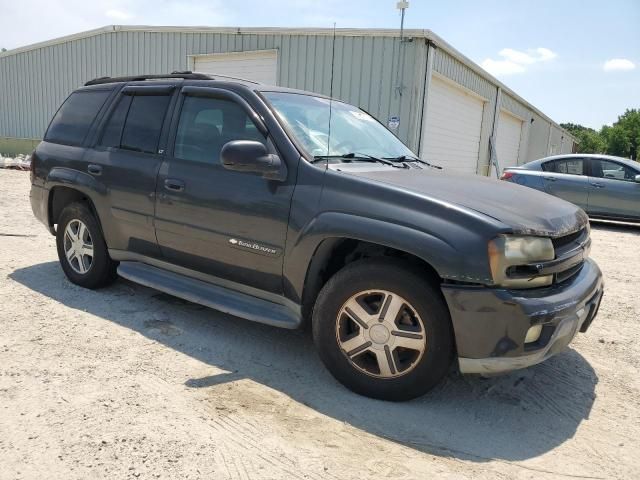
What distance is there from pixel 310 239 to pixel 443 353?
100 cm

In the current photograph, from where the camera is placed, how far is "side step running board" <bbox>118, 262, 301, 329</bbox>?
3299 millimetres

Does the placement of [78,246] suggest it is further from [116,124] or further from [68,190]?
[116,124]

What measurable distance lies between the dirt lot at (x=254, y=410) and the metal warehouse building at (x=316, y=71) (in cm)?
811

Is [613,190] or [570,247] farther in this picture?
[613,190]

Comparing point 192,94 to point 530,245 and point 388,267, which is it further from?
point 530,245

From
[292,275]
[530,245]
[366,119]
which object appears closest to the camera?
[530,245]

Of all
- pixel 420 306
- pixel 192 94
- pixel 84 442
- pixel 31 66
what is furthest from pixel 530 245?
pixel 31 66

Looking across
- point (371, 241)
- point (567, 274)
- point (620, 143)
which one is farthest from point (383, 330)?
point (620, 143)

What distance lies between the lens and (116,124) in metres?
4.38

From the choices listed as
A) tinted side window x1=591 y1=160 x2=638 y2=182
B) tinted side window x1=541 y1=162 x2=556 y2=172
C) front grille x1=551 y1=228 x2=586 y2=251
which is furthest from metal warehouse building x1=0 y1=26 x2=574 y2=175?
front grille x1=551 y1=228 x2=586 y2=251

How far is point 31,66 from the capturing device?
18.8 metres

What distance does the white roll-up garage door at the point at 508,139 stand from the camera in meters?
21.3

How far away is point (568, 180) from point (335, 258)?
30.2ft

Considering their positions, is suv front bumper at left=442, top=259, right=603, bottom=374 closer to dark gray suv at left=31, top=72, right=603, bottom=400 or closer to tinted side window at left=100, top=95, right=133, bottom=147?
dark gray suv at left=31, top=72, right=603, bottom=400
